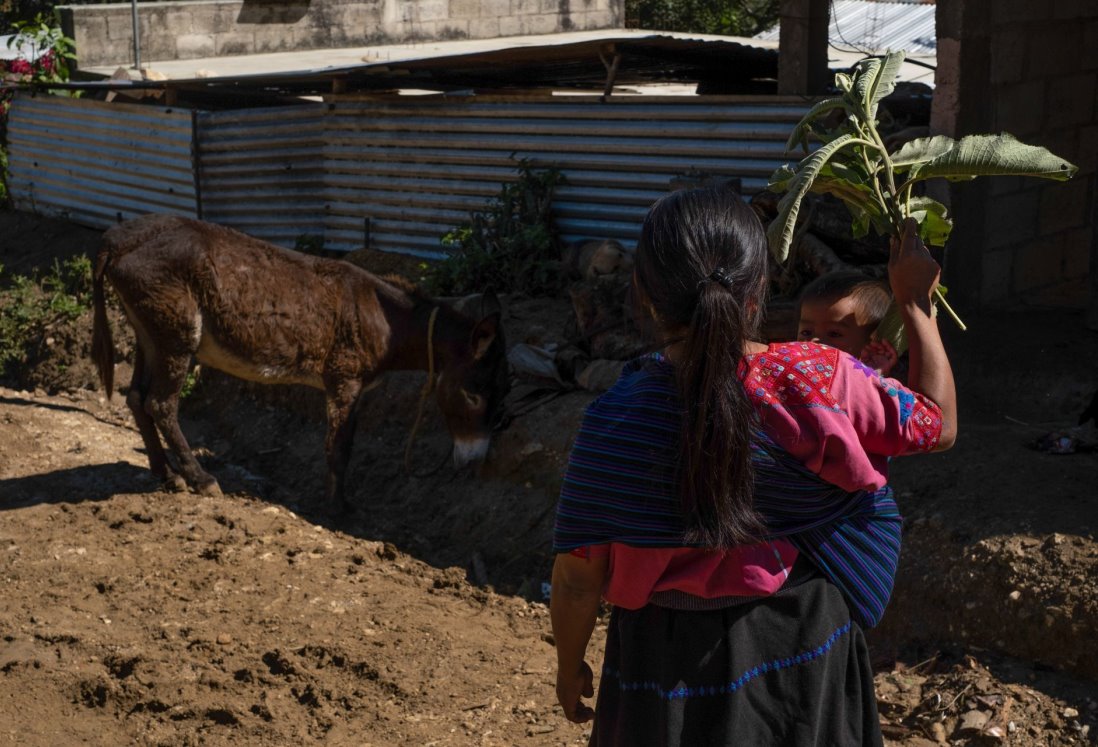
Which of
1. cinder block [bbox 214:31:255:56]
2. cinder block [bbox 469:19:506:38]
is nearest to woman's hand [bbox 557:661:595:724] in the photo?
cinder block [bbox 214:31:255:56]

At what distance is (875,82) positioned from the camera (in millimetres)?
2631

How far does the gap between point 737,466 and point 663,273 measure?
37 centimetres

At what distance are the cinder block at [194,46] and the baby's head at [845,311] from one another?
14.8 metres

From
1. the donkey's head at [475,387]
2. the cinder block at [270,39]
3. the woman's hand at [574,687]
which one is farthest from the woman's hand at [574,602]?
Result: the cinder block at [270,39]

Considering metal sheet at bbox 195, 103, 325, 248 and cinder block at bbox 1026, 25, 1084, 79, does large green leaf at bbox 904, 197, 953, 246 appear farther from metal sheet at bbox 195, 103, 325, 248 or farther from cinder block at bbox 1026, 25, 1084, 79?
metal sheet at bbox 195, 103, 325, 248

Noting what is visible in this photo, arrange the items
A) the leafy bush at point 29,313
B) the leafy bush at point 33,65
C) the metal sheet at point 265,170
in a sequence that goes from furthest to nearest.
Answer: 1. the leafy bush at point 33,65
2. the metal sheet at point 265,170
3. the leafy bush at point 29,313

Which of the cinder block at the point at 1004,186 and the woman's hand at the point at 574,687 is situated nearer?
the woman's hand at the point at 574,687

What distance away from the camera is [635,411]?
2.10 metres

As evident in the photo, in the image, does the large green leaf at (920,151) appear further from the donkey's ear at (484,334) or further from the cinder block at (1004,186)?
the cinder block at (1004,186)

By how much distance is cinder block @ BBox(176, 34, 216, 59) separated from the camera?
15898 mm

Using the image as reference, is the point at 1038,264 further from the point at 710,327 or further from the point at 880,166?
the point at 710,327

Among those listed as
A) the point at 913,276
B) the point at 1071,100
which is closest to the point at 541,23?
the point at 1071,100

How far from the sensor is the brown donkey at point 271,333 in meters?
6.81

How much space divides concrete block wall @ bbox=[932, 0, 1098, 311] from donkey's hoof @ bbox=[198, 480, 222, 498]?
14.9 ft
